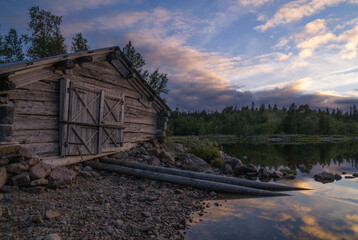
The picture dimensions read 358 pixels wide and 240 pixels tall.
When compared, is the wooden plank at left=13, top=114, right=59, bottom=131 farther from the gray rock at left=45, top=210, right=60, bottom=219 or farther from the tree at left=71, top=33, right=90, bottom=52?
the tree at left=71, top=33, right=90, bottom=52

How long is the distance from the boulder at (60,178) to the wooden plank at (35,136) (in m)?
1.39

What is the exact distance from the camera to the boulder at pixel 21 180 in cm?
623

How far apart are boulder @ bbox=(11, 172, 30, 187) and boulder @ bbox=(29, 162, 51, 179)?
191 mm

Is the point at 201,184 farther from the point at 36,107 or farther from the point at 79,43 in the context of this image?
the point at 79,43

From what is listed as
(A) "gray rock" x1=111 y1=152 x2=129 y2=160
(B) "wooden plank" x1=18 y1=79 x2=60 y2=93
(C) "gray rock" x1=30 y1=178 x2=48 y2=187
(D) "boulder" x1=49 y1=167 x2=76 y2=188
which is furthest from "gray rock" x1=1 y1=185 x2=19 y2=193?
(A) "gray rock" x1=111 y1=152 x2=129 y2=160

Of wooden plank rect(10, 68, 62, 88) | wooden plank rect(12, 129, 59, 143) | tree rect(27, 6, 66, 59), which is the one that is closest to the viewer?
wooden plank rect(10, 68, 62, 88)

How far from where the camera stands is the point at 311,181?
36.3 feet

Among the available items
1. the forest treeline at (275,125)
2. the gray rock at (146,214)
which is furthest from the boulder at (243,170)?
the forest treeline at (275,125)

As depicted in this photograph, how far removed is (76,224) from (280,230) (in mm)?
4209

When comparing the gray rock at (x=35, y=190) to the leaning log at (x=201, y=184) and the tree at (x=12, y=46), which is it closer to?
the leaning log at (x=201, y=184)

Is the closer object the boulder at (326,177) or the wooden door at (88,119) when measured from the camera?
the wooden door at (88,119)

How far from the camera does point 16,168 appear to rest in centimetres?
642

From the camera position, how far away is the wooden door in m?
8.48

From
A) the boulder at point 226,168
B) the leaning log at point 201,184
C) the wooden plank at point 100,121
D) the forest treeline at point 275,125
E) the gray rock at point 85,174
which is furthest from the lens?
the forest treeline at point 275,125
